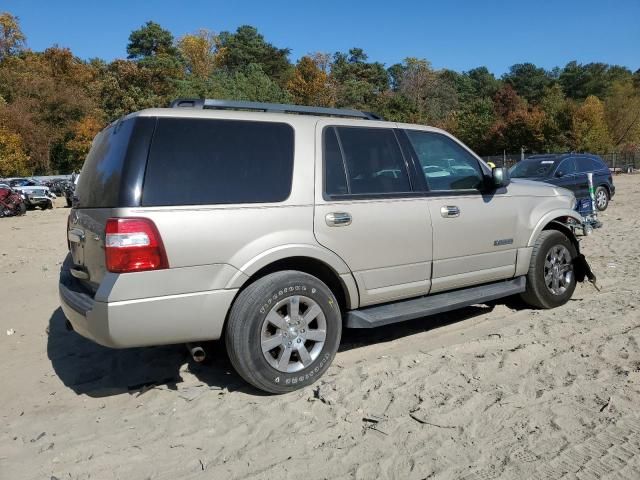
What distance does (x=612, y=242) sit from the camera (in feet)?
31.1

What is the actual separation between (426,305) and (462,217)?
829 mm

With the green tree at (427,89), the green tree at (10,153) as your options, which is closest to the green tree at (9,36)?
the green tree at (10,153)

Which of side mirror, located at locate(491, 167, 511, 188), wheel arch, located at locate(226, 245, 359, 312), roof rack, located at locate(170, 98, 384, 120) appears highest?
roof rack, located at locate(170, 98, 384, 120)

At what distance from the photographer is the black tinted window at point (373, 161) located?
429 cm

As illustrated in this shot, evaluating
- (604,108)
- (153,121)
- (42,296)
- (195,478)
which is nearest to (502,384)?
(195,478)

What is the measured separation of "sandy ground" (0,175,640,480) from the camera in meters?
3.00

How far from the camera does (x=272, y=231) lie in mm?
3773

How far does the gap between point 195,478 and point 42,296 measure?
5059 mm

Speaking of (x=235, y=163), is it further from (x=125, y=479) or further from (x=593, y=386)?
(x=593, y=386)

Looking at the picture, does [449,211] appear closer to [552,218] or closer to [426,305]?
[426,305]

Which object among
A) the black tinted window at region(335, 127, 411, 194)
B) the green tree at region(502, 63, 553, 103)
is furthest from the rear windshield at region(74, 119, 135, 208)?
the green tree at region(502, 63, 553, 103)

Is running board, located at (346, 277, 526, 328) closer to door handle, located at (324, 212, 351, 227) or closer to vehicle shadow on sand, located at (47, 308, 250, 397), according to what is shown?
door handle, located at (324, 212, 351, 227)

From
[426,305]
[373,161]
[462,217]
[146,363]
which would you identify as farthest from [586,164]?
[146,363]

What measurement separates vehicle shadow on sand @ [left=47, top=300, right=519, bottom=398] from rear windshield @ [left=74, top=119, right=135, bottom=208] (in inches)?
49.8
